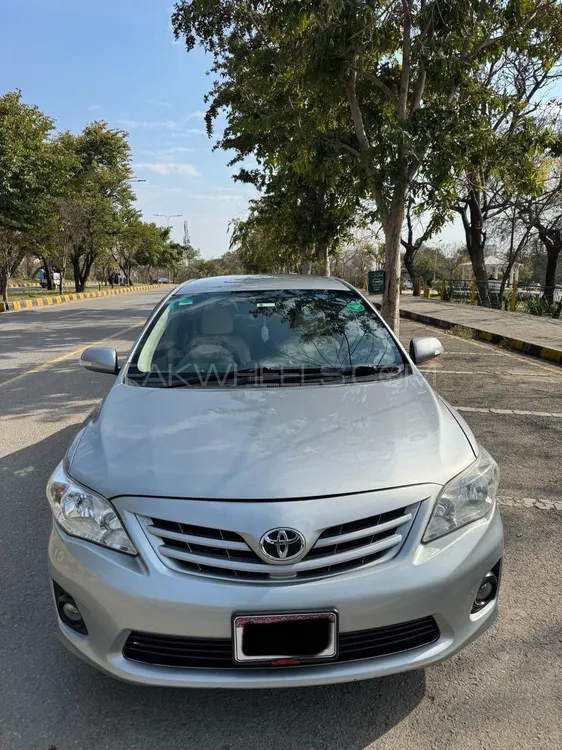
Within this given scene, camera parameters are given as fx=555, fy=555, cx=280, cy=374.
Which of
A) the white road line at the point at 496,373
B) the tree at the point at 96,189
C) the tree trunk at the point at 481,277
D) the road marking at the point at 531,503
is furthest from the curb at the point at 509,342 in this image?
the tree at the point at 96,189

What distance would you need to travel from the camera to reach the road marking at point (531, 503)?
11.4 ft

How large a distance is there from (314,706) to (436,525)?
76cm

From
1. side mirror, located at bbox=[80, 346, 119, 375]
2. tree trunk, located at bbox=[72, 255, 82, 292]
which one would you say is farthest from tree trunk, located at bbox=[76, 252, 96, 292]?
side mirror, located at bbox=[80, 346, 119, 375]

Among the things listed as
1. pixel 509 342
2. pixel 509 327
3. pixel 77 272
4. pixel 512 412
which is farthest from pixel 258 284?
pixel 77 272

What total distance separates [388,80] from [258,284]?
6.19 meters

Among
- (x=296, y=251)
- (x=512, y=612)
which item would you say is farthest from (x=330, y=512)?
(x=296, y=251)

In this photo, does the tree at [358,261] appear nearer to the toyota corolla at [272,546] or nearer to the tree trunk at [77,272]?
the tree trunk at [77,272]

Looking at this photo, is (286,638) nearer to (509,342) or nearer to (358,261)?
(509,342)

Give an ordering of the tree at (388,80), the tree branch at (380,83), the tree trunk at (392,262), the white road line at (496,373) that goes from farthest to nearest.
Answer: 1. the tree trunk at (392,262)
2. the white road line at (496,373)
3. the tree branch at (380,83)
4. the tree at (388,80)

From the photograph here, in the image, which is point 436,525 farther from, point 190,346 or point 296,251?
point 296,251

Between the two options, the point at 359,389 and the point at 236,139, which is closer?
the point at 359,389

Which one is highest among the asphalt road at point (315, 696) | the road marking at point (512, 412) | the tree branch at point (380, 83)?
the tree branch at point (380, 83)

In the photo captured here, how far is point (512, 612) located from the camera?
2434 mm

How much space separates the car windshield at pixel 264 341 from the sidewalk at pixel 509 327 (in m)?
6.84
